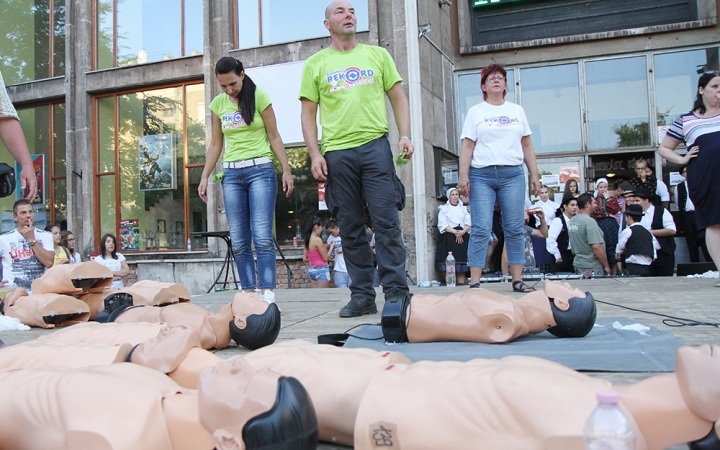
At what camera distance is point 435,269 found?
10984mm

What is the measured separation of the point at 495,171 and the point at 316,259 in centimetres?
562

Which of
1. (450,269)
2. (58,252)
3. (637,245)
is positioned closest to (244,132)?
(58,252)

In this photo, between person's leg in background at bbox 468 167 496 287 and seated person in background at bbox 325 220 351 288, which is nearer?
person's leg in background at bbox 468 167 496 287

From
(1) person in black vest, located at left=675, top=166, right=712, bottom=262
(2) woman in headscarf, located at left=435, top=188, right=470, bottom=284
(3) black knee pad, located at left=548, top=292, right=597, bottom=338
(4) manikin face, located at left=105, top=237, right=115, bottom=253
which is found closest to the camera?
(3) black knee pad, located at left=548, top=292, right=597, bottom=338

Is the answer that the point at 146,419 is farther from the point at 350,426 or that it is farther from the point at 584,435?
the point at 584,435

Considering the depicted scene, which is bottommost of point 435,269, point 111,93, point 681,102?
point 435,269

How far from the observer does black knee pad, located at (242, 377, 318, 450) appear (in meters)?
1.10

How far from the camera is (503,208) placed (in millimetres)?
5020

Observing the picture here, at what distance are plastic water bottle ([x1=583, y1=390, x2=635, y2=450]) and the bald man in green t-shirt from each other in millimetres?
2806

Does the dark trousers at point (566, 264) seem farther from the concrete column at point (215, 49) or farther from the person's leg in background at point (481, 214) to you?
the concrete column at point (215, 49)

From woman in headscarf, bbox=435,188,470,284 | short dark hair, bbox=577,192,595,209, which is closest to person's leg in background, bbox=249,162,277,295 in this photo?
short dark hair, bbox=577,192,595,209

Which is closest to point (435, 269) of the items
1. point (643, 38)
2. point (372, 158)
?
point (643, 38)

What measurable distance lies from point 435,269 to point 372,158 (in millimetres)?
7273

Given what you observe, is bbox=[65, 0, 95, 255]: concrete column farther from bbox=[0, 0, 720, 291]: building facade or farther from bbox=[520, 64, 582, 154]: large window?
bbox=[520, 64, 582, 154]: large window
